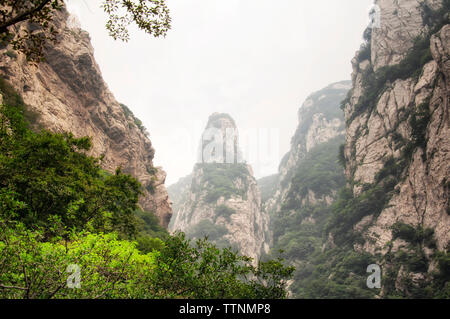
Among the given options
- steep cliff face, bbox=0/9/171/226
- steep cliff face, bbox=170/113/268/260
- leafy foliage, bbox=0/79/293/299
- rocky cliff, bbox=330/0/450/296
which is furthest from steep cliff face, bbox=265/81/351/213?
leafy foliage, bbox=0/79/293/299

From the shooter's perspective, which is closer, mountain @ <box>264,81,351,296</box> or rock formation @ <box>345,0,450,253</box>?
rock formation @ <box>345,0,450,253</box>

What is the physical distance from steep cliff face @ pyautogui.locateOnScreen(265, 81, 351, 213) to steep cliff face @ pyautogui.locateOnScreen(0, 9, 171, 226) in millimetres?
85352

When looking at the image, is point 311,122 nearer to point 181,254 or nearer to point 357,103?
point 357,103

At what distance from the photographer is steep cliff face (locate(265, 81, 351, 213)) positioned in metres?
142

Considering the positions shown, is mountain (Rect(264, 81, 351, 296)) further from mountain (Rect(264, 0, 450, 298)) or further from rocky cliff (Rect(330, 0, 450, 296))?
rocky cliff (Rect(330, 0, 450, 296))

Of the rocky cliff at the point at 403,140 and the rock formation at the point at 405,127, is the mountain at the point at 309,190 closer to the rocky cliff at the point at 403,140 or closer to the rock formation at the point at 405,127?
the rocky cliff at the point at 403,140

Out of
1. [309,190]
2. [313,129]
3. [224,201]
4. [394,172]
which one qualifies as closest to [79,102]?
[394,172]

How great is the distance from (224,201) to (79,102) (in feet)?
279

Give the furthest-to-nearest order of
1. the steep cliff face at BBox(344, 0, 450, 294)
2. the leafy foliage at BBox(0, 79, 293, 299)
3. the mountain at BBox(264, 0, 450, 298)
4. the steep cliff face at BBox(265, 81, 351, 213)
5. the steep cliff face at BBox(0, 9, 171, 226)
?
the steep cliff face at BBox(265, 81, 351, 213), the steep cliff face at BBox(344, 0, 450, 294), the mountain at BBox(264, 0, 450, 298), the steep cliff face at BBox(0, 9, 171, 226), the leafy foliage at BBox(0, 79, 293, 299)

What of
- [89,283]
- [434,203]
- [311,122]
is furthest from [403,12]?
[311,122]

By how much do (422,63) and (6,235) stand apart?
54151mm

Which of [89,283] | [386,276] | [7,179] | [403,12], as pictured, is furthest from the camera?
[403,12]

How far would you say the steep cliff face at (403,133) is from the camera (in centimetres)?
3038

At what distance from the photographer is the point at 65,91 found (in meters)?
36.5
